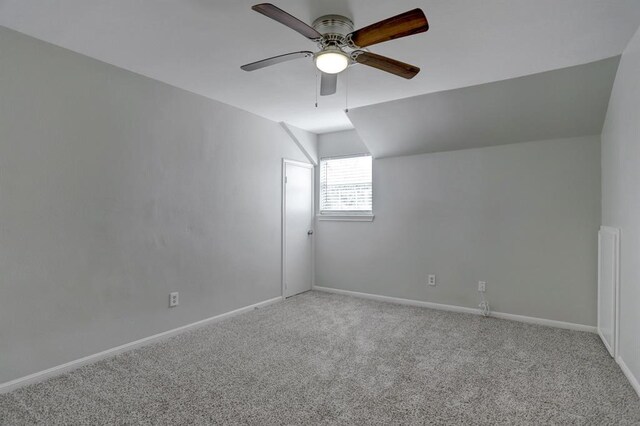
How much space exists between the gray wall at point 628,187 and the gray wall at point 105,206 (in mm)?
3424

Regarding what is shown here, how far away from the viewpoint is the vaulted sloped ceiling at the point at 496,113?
3.00 meters

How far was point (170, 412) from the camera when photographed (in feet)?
6.64

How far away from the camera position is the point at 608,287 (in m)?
→ 2.89

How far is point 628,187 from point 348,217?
3.05 metres

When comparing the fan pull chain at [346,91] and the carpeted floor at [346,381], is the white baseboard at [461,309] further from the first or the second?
the fan pull chain at [346,91]

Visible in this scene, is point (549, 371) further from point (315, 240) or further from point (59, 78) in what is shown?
point (59, 78)

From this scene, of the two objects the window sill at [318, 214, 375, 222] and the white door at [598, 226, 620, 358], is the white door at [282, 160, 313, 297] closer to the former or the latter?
the window sill at [318, 214, 375, 222]

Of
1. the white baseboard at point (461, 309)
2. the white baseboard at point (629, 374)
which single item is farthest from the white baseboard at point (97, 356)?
the white baseboard at point (629, 374)

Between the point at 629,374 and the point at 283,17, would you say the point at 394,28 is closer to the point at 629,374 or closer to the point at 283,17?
the point at 283,17

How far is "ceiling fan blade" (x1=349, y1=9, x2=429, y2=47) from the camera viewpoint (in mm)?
1631

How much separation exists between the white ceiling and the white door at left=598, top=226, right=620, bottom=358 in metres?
1.45

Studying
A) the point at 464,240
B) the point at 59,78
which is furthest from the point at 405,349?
the point at 59,78

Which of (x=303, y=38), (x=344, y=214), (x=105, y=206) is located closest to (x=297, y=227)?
(x=344, y=214)

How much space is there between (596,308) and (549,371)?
1317 millimetres
